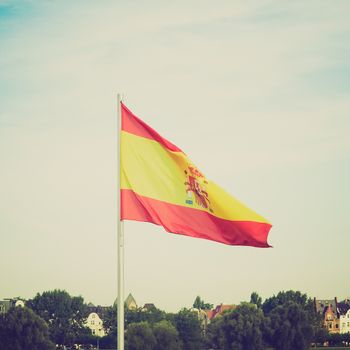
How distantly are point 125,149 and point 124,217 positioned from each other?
1428 mm

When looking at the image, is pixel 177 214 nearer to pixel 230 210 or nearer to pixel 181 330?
pixel 230 210

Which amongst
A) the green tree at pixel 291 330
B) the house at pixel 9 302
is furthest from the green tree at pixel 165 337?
the house at pixel 9 302

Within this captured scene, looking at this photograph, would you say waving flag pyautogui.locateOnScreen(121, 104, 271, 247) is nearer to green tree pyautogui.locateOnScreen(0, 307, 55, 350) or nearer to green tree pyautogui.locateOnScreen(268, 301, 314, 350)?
green tree pyautogui.locateOnScreen(0, 307, 55, 350)

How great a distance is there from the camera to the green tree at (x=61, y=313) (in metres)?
152

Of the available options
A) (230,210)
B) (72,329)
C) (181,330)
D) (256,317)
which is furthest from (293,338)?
(230,210)

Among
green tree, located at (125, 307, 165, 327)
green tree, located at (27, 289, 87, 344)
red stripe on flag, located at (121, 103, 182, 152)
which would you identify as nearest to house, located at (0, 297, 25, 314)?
green tree, located at (27, 289, 87, 344)

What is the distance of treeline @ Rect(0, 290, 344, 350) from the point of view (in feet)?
447

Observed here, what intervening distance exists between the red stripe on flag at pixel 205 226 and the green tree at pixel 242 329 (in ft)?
407

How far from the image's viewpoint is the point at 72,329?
153750 mm

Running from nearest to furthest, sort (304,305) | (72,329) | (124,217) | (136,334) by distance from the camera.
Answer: (124,217), (136,334), (72,329), (304,305)

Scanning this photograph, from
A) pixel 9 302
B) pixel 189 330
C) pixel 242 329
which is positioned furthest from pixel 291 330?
pixel 9 302

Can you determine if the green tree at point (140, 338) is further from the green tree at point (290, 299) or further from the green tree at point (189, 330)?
the green tree at point (290, 299)

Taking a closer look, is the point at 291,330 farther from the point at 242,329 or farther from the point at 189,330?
the point at 189,330

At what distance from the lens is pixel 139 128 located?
61.6 ft
